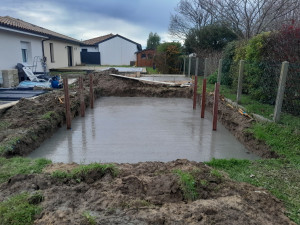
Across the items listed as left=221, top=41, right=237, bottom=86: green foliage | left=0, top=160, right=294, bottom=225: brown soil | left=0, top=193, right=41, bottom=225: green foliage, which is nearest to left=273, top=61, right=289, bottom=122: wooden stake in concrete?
left=0, top=160, right=294, bottom=225: brown soil

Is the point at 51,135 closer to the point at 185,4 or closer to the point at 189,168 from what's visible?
A: the point at 189,168

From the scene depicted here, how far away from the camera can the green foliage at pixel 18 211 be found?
2.53m

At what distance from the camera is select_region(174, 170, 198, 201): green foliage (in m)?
3.09

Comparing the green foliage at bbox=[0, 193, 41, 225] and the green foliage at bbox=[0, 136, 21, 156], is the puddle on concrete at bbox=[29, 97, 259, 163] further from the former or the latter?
the green foliage at bbox=[0, 193, 41, 225]

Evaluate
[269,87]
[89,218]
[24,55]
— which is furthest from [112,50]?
[89,218]

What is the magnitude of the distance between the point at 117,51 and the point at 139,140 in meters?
32.6

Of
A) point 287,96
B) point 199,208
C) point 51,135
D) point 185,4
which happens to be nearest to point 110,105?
point 51,135

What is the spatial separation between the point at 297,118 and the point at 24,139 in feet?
20.7

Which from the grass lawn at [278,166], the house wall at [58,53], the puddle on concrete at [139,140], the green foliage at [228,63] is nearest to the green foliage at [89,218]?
the grass lawn at [278,166]

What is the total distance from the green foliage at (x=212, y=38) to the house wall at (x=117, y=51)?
54.9 ft

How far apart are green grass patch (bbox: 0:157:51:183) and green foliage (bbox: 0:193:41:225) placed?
2.74 feet

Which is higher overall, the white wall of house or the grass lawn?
the white wall of house

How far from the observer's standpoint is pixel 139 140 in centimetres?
598

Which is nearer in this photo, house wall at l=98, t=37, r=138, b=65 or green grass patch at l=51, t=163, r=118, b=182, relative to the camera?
green grass patch at l=51, t=163, r=118, b=182
